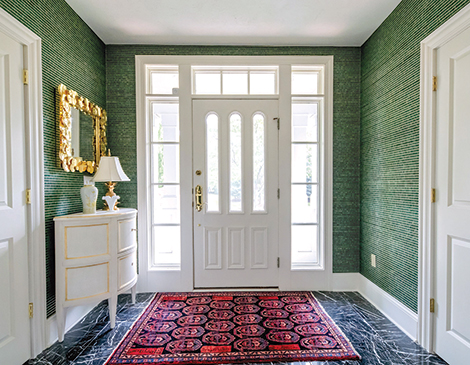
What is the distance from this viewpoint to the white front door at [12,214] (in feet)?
5.51

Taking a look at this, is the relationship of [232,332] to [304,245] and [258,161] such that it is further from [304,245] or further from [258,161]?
[258,161]

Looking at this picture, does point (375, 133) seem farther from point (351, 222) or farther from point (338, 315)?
point (338, 315)

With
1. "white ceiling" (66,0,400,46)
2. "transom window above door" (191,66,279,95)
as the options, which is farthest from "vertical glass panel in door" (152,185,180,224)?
"white ceiling" (66,0,400,46)

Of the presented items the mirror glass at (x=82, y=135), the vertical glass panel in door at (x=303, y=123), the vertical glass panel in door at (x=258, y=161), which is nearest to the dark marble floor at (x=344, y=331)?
the vertical glass panel in door at (x=258, y=161)

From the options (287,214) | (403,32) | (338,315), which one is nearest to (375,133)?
(403,32)

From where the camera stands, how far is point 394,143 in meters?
2.35

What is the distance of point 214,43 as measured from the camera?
290cm

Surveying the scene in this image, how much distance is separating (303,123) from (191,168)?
1319 millimetres

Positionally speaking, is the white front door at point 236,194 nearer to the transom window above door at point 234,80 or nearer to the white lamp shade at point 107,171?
the transom window above door at point 234,80

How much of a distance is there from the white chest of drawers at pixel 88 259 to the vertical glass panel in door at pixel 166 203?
692mm

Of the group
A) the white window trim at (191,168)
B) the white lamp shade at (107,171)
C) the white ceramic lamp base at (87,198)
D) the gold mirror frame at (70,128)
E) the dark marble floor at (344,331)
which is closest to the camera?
the dark marble floor at (344,331)

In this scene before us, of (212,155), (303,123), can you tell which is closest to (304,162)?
(303,123)

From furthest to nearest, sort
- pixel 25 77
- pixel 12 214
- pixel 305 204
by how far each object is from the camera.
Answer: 1. pixel 305 204
2. pixel 25 77
3. pixel 12 214

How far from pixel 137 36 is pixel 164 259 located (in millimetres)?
2341
